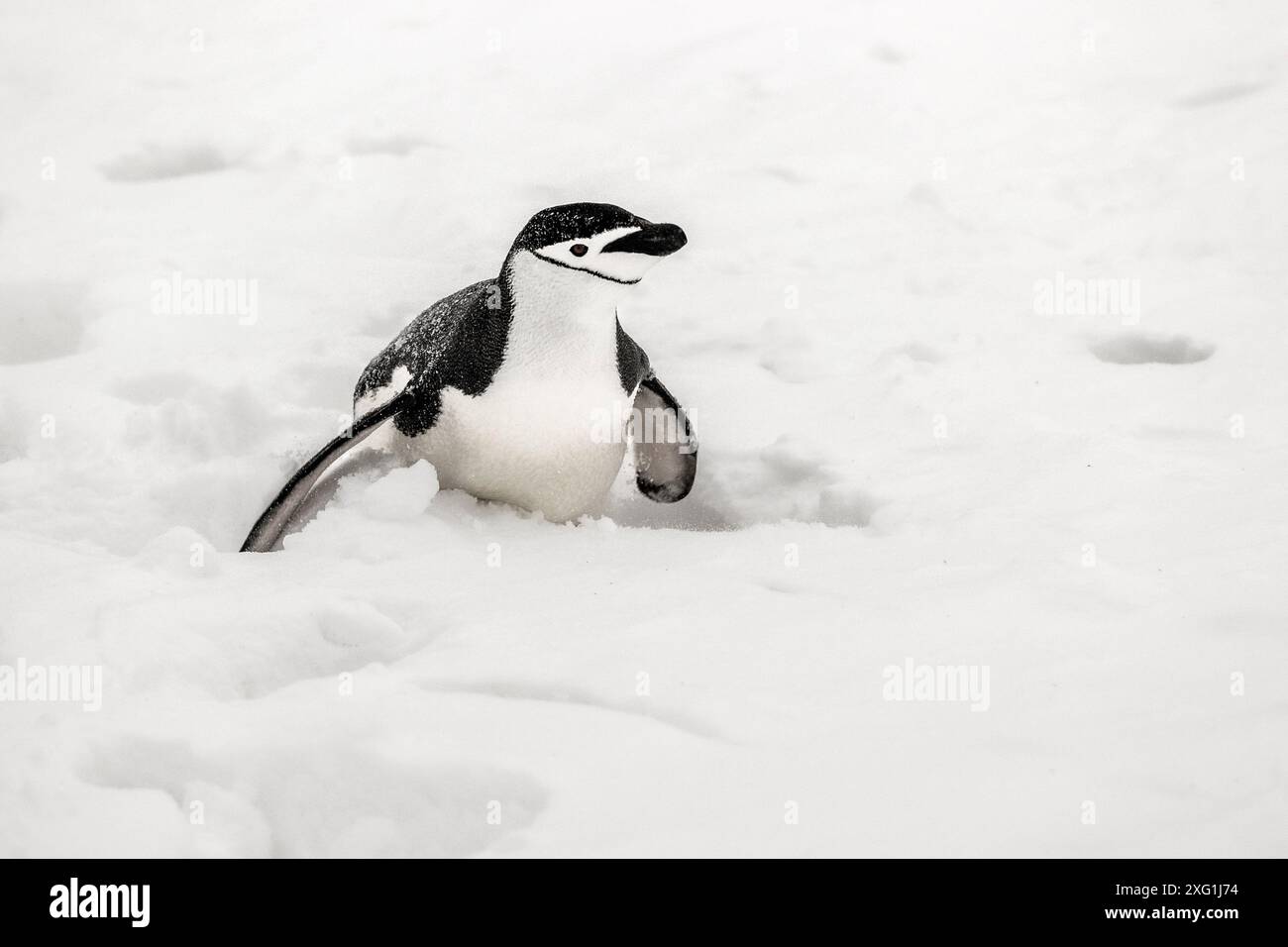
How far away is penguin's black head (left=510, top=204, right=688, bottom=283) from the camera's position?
2361mm

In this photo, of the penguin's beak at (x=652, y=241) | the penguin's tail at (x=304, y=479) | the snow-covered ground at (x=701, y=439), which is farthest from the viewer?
the penguin's tail at (x=304, y=479)

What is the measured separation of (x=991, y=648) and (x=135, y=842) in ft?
3.98

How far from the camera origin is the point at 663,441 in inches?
112

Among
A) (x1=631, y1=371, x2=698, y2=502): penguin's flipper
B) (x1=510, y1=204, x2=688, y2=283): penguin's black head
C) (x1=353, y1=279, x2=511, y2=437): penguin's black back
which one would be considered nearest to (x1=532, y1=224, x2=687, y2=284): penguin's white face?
(x1=510, y1=204, x2=688, y2=283): penguin's black head

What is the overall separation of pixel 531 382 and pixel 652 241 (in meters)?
0.36

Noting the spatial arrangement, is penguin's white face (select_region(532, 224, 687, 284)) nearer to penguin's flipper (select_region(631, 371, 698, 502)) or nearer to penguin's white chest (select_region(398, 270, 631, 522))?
penguin's white chest (select_region(398, 270, 631, 522))

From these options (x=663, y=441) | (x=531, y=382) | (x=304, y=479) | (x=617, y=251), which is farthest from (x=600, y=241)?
(x=304, y=479)

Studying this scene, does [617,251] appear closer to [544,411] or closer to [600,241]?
[600,241]

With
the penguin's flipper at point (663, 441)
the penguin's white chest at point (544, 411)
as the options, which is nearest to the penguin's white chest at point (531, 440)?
the penguin's white chest at point (544, 411)

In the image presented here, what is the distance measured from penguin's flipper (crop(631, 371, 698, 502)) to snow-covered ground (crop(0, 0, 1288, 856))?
11 centimetres

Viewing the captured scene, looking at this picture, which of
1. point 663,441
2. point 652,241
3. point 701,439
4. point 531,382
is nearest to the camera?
point 652,241

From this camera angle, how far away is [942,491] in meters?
2.62

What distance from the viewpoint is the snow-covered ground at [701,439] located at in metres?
1.66

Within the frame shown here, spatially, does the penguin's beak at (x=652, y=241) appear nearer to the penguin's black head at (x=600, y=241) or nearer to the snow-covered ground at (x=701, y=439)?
the penguin's black head at (x=600, y=241)
